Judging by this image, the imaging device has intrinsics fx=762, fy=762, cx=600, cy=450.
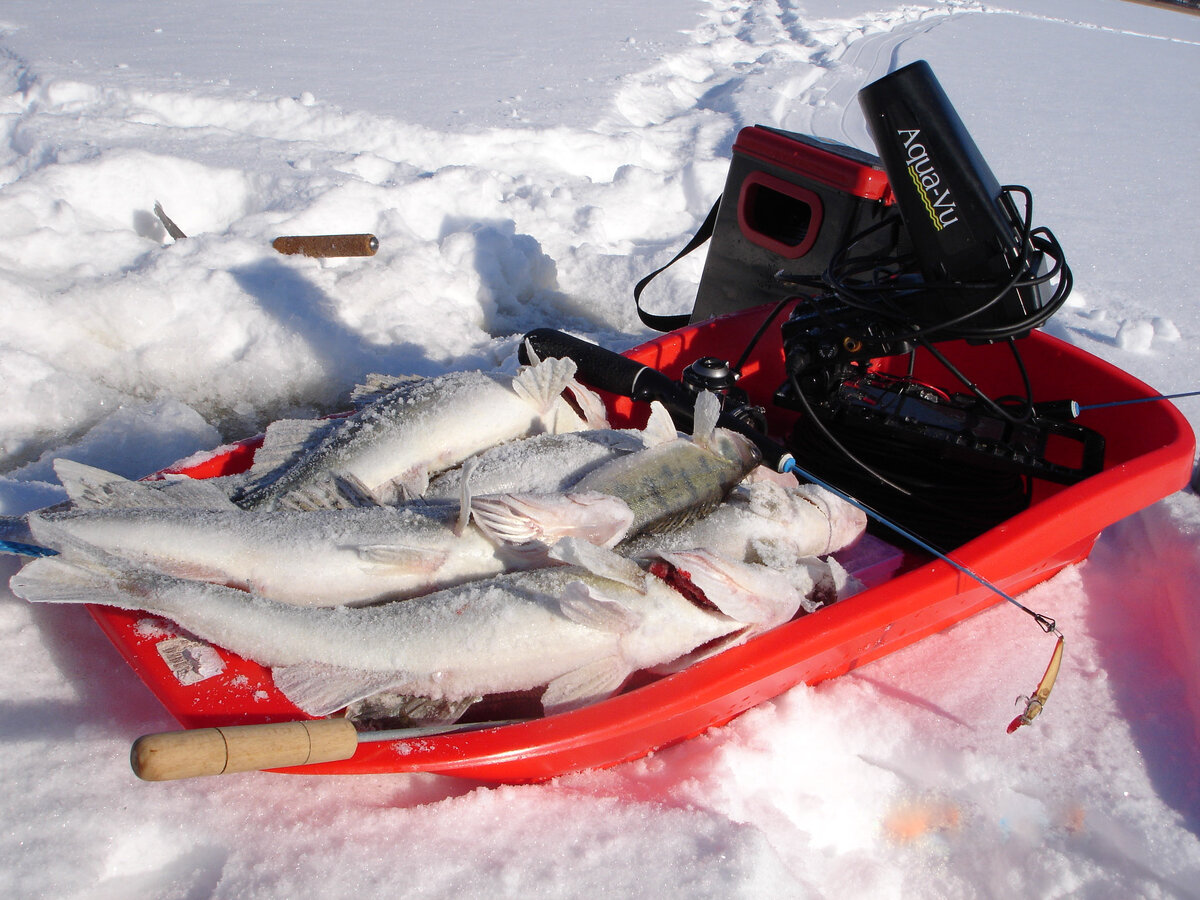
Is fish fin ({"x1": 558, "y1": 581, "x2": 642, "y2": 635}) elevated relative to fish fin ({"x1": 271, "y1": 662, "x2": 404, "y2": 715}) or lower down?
elevated

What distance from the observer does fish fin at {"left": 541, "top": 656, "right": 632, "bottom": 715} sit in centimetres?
170

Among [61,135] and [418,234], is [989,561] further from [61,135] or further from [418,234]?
[61,135]

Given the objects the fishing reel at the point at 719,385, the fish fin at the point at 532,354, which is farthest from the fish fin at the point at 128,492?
the fishing reel at the point at 719,385

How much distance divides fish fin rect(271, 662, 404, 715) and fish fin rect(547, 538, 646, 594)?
1.45 feet

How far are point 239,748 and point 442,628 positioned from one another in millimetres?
457

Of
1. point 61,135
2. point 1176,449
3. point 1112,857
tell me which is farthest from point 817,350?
point 61,135

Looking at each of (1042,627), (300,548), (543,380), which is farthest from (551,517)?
(1042,627)

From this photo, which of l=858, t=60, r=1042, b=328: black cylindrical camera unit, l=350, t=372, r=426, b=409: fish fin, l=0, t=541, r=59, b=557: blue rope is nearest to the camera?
l=0, t=541, r=59, b=557: blue rope

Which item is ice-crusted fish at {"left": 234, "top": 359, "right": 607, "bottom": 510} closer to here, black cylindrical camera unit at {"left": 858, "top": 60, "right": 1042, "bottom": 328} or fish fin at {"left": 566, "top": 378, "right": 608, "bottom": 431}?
fish fin at {"left": 566, "top": 378, "right": 608, "bottom": 431}

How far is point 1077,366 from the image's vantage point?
2.82 m

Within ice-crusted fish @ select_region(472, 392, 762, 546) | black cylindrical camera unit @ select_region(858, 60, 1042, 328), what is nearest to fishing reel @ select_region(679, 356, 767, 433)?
ice-crusted fish @ select_region(472, 392, 762, 546)

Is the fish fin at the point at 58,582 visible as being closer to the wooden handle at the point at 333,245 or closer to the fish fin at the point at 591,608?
the fish fin at the point at 591,608

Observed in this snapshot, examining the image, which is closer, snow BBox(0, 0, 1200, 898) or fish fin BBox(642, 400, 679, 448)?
snow BBox(0, 0, 1200, 898)

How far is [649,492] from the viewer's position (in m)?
2.05
